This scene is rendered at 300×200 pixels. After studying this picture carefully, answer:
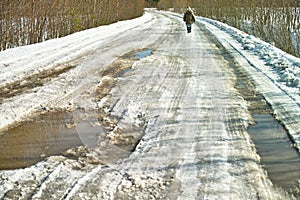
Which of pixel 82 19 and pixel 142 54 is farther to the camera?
pixel 82 19

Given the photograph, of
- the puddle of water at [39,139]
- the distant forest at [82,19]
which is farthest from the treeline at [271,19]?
the puddle of water at [39,139]

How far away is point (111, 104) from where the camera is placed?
7230mm

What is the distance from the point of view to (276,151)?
5207 mm

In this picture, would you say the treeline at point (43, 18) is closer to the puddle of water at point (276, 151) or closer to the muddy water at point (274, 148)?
the muddy water at point (274, 148)

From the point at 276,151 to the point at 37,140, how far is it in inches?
130

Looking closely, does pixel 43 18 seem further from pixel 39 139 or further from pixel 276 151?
pixel 276 151

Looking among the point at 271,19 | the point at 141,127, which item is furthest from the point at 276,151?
the point at 271,19

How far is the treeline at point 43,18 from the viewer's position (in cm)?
1501

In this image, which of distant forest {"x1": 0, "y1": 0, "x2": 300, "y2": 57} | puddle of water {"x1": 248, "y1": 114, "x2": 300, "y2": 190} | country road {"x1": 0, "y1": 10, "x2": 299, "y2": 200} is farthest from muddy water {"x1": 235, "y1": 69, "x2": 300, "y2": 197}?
distant forest {"x1": 0, "y1": 0, "x2": 300, "y2": 57}

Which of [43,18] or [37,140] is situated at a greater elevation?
[43,18]

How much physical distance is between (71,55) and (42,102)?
6040mm

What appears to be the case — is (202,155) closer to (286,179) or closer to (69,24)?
(286,179)

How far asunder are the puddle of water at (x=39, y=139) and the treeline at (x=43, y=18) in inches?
379

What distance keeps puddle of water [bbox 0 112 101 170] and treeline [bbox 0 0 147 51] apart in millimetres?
9636
